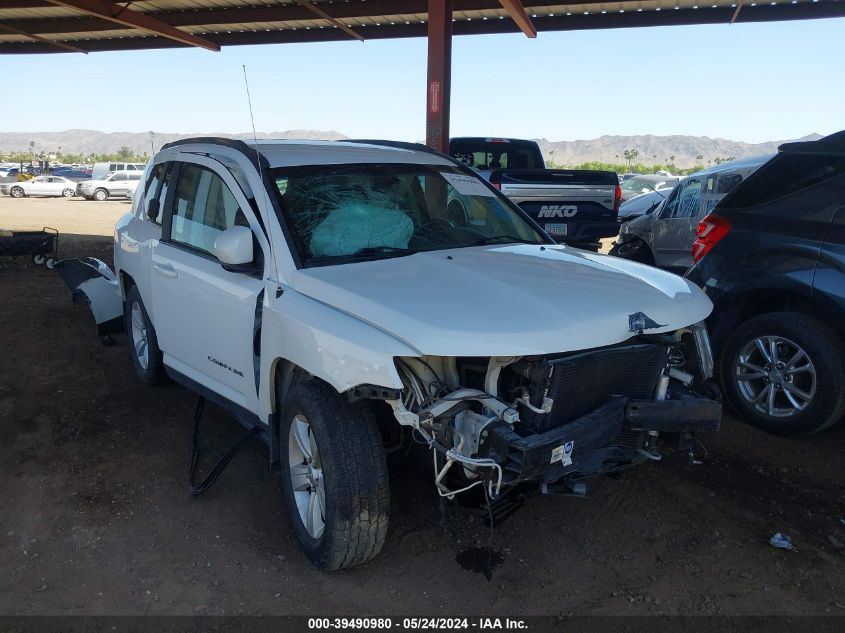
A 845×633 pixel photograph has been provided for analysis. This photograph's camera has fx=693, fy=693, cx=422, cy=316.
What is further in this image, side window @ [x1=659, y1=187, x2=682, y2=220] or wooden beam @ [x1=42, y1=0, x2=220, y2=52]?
wooden beam @ [x1=42, y1=0, x2=220, y2=52]

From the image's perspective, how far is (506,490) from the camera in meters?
3.05

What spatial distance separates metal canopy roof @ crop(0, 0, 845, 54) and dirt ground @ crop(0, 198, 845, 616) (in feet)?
27.1

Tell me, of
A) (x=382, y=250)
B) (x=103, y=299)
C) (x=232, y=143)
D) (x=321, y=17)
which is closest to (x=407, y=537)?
(x=382, y=250)

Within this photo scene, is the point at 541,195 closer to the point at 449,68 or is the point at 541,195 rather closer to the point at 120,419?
the point at 449,68

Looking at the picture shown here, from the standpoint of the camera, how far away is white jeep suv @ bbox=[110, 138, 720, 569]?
280cm

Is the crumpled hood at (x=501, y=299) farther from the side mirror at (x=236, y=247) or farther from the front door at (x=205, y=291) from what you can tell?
the front door at (x=205, y=291)

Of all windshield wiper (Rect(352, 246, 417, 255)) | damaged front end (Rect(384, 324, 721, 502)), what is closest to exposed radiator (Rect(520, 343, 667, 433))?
damaged front end (Rect(384, 324, 721, 502))

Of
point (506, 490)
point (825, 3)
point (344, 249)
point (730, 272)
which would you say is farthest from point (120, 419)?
point (825, 3)

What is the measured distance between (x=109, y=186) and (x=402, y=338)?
3864 cm

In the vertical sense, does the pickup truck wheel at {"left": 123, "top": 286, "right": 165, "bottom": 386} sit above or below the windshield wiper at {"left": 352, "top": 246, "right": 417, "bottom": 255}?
below

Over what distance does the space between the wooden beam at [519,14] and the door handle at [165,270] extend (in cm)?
753

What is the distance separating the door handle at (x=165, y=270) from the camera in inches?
174

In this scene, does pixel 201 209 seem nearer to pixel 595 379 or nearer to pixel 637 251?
pixel 595 379

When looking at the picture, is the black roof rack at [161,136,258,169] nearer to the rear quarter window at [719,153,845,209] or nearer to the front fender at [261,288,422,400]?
the front fender at [261,288,422,400]
